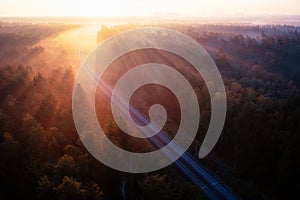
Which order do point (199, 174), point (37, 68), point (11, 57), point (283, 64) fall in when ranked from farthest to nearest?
point (283, 64) → point (11, 57) → point (37, 68) → point (199, 174)

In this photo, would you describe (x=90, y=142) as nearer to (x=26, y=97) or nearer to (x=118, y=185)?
(x=118, y=185)

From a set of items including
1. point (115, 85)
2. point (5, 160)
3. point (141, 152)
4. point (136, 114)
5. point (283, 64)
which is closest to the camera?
point (5, 160)

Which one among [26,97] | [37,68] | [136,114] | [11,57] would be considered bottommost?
[136,114]

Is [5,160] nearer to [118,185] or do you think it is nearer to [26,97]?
[118,185]

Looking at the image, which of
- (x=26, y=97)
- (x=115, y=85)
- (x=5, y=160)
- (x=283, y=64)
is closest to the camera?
(x=5, y=160)

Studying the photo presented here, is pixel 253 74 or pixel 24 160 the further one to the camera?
pixel 253 74

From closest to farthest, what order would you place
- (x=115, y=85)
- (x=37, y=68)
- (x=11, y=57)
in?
(x=115, y=85) → (x=37, y=68) → (x=11, y=57)

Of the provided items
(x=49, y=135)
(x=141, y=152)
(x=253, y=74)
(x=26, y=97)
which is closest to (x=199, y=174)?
(x=141, y=152)

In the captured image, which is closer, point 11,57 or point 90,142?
point 90,142

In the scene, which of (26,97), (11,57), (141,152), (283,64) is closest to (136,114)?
(26,97)

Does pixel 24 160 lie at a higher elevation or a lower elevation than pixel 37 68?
lower
